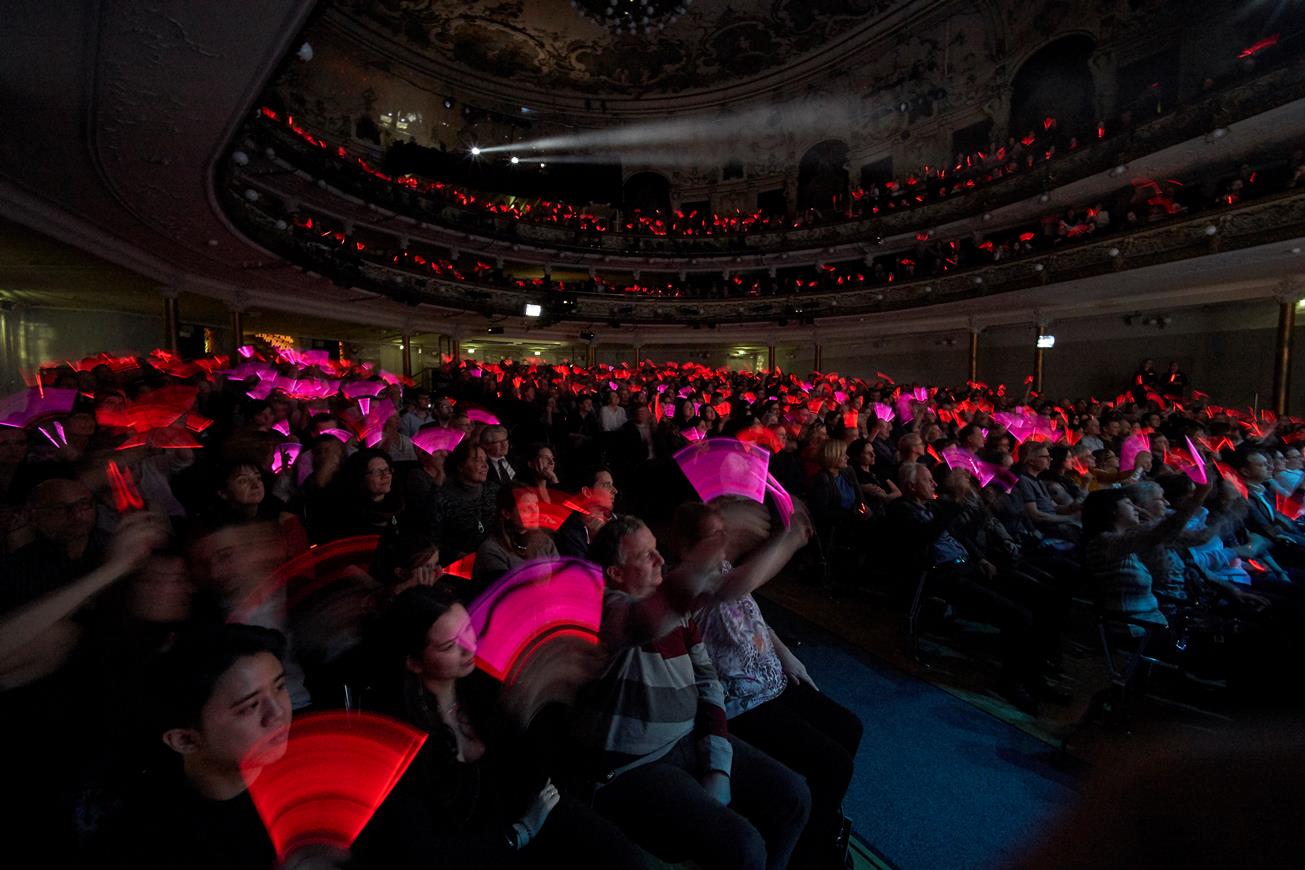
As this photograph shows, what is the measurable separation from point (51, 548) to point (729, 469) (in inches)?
140

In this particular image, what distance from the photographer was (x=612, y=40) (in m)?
27.6

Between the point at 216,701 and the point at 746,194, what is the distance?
3332 centimetres

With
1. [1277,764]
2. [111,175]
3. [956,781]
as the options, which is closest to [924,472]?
[956,781]

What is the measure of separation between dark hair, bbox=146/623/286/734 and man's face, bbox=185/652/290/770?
0.06ft

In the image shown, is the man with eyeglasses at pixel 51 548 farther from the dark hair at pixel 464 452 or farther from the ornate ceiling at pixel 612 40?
the ornate ceiling at pixel 612 40

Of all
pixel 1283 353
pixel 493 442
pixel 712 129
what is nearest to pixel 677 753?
pixel 493 442

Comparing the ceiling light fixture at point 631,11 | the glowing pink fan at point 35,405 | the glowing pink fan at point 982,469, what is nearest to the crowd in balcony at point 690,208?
the glowing pink fan at point 35,405

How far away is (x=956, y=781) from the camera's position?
2965mm

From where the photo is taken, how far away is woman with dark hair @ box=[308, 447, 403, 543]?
358cm

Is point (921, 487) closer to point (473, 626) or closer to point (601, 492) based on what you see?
point (601, 492)

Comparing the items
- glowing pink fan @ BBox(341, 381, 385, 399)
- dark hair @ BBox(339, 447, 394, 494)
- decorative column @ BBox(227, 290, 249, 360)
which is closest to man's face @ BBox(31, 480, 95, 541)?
dark hair @ BBox(339, 447, 394, 494)

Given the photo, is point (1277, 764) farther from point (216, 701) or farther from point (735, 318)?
point (735, 318)

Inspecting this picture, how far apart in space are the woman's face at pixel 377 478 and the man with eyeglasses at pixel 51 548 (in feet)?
4.16

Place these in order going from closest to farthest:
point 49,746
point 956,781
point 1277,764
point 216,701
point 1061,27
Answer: point 1277,764 → point 216,701 → point 49,746 → point 956,781 → point 1061,27
